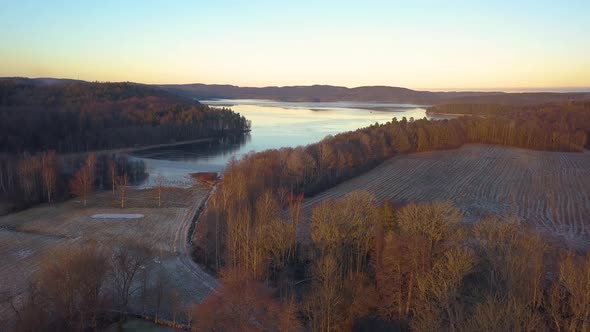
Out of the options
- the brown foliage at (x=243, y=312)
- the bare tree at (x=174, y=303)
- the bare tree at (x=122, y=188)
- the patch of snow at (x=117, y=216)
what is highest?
A: the brown foliage at (x=243, y=312)

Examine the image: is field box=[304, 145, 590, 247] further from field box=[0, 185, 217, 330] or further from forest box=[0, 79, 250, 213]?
forest box=[0, 79, 250, 213]

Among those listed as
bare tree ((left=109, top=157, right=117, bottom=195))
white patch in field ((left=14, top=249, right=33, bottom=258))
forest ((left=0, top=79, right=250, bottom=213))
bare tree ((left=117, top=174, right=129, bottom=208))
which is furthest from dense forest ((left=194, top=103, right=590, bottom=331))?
forest ((left=0, top=79, right=250, bottom=213))

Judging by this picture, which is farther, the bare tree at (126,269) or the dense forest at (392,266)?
the bare tree at (126,269)

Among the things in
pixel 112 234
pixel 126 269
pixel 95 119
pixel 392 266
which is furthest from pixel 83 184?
pixel 95 119

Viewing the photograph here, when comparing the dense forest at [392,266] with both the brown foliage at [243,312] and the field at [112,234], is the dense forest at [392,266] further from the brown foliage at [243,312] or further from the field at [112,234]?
the field at [112,234]

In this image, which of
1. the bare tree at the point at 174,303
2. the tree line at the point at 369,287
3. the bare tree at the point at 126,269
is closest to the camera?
the tree line at the point at 369,287

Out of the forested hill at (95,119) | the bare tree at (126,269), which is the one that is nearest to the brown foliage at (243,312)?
the bare tree at (126,269)
